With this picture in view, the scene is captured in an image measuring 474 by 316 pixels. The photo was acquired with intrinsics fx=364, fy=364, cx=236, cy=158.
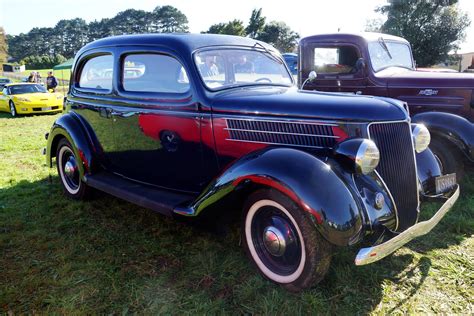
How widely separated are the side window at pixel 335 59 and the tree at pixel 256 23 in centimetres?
4974

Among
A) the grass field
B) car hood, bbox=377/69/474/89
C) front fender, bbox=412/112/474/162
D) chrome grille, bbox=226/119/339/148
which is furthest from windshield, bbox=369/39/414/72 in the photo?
chrome grille, bbox=226/119/339/148

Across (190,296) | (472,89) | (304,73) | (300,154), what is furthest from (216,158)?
(472,89)

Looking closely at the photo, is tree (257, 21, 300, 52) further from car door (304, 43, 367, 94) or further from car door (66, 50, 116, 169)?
car door (66, 50, 116, 169)

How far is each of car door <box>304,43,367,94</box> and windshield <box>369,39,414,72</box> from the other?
0.94ft

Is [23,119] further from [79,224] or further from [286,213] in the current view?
[286,213]

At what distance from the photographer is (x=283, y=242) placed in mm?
2531

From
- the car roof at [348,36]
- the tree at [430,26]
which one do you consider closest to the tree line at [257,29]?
the tree at [430,26]

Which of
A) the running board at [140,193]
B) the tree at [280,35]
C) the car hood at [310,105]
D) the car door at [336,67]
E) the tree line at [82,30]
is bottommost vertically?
the running board at [140,193]

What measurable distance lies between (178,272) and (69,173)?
7.89ft

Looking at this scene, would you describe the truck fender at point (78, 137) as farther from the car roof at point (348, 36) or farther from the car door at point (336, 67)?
the car roof at point (348, 36)

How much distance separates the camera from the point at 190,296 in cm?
259

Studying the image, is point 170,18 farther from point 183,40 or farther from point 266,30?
point 183,40

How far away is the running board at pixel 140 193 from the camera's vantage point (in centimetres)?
313

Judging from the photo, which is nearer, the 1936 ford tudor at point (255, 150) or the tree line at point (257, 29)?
the 1936 ford tudor at point (255, 150)
